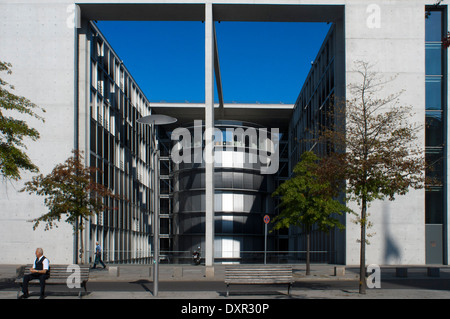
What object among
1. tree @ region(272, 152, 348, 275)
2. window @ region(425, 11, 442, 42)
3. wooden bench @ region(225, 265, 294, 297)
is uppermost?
window @ region(425, 11, 442, 42)

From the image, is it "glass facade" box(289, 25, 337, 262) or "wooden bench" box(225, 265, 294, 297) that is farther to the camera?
"glass facade" box(289, 25, 337, 262)

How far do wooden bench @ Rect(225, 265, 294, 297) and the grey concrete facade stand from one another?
18.7 m

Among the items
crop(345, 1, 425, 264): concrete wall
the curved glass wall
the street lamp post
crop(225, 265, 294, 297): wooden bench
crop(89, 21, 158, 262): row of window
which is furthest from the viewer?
the curved glass wall

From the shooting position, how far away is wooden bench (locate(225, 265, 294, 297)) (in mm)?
15945

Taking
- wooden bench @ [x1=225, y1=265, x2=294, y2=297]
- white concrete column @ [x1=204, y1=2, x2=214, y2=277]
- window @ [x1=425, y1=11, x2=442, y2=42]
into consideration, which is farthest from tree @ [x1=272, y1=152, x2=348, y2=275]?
window @ [x1=425, y1=11, x2=442, y2=42]

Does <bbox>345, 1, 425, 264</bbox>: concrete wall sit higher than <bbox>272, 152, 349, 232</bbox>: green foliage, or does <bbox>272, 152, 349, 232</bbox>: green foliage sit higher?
<bbox>345, 1, 425, 264</bbox>: concrete wall

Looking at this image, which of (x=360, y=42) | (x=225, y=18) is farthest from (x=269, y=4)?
(x=360, y=42)

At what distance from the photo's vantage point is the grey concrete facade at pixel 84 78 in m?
33.8

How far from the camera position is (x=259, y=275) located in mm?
16094

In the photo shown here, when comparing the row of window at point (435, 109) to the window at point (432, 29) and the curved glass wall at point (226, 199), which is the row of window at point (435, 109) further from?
the curved glass wall at point (226, 199)

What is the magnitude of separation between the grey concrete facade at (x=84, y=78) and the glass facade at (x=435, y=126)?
0.67 metres

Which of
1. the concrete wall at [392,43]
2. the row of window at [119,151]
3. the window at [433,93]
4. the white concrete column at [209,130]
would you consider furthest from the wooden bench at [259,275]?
the window at [433,93]

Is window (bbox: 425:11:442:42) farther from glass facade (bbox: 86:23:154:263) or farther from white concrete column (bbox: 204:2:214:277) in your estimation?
glass facade (bbox: 86:23:154:263)

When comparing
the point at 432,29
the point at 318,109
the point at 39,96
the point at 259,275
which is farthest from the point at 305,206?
the point at 318,109
